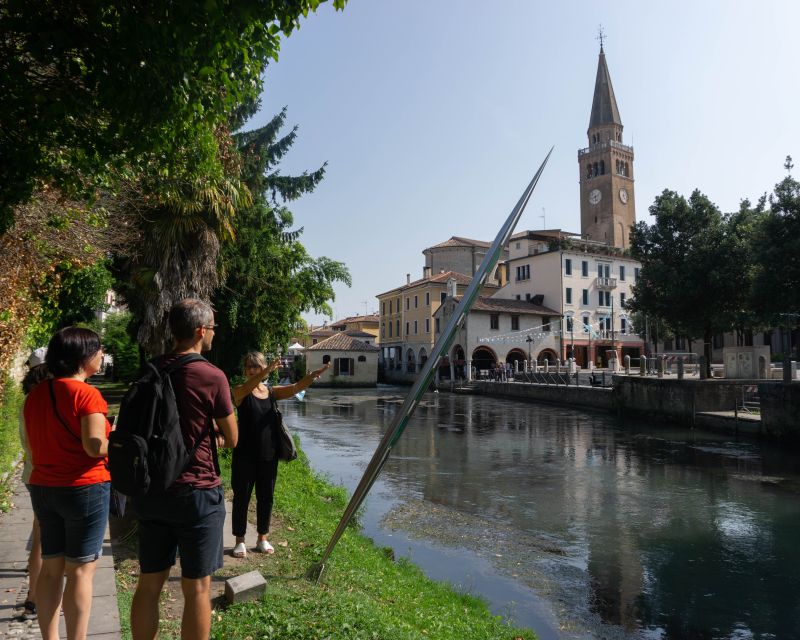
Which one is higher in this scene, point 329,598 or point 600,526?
point 329,598

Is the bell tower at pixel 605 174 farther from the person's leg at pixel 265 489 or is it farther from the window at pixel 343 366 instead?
the person's leg at pixel 265 489

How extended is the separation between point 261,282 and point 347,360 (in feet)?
139

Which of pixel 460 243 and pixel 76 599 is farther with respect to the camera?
Result: pixel 460 243

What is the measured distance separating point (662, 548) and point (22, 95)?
9854 mm

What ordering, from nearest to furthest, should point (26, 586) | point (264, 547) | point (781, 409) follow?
point (26, 586), point (264, 547), point (781, 409)

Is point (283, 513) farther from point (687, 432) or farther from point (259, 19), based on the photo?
point (687, 432)

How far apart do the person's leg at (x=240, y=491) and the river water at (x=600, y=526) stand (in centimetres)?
317

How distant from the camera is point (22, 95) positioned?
4.55 metres

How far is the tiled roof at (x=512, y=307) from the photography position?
176ft

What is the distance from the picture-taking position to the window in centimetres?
5794

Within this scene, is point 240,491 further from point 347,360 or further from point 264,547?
point 347,360

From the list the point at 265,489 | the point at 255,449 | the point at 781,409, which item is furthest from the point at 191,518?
the point at 781,409

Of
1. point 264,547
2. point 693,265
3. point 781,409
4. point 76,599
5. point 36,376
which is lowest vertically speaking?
point 264,547

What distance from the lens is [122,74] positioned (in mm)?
4438
